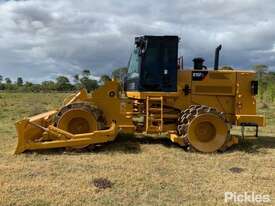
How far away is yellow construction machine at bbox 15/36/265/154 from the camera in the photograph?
11.5 metres

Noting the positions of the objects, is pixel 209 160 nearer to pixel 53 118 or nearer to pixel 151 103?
pixel 151 103

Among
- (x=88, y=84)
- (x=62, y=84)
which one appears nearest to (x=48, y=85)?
(x=62, y=84)

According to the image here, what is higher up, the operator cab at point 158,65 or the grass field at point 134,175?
the operator cab at point 158,65

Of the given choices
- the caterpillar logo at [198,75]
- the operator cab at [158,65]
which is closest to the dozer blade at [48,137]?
the operator cab at [158,65]

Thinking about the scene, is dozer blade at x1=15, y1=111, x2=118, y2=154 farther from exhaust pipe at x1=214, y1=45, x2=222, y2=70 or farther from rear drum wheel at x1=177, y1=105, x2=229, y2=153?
exhaust pipe at x1=214, y1=45, x2=222, y2=70

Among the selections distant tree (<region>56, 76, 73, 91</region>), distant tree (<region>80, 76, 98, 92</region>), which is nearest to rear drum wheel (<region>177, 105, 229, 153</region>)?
distant tree (<region>80, 76, 98, 92</region>)

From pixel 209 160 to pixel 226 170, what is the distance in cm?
100

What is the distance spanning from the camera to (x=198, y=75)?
12.6 m

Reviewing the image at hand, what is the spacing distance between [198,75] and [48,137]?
4262mm

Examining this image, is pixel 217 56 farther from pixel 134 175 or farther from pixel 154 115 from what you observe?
pixel 134 175

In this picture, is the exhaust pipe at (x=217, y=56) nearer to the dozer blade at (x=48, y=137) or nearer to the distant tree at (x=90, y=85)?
the distant tree at (x=90, y=85)

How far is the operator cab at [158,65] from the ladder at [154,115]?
29 cm

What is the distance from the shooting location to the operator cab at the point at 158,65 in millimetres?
12289

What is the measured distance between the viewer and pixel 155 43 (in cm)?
1230
